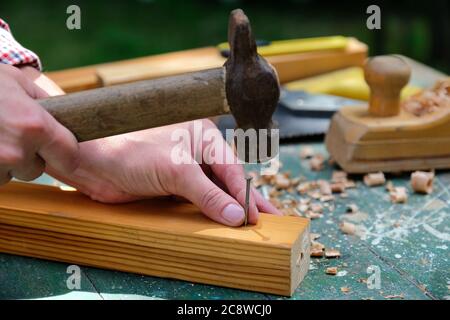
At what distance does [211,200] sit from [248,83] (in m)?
0.31

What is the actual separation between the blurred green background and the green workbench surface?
3.43m

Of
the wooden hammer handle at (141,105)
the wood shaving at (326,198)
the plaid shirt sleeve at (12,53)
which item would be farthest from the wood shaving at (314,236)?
the plaid shirt sleeve at (12,53)

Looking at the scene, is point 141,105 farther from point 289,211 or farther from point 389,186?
point 389,186

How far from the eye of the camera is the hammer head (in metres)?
1.27

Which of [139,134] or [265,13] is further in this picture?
[265,13]

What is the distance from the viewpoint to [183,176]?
4.89 ft

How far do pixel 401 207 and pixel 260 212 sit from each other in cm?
49

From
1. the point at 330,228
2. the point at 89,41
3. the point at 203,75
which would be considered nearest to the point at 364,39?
the point at 89,41

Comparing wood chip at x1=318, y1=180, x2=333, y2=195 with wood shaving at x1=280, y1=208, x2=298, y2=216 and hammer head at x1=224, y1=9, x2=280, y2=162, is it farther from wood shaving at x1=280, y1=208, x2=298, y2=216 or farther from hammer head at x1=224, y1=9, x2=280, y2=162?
hammer head at x1=224, y1=9, x2=280, y2=162

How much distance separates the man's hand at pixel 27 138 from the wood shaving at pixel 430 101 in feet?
3.93

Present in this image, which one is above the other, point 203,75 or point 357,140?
point 203,75

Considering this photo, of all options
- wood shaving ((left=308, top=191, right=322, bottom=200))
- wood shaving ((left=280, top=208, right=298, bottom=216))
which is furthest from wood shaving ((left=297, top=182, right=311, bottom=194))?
wood shaving ((left=280, top=208, right=298, bottom=216))

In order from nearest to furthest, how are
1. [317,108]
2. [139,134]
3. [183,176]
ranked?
[183,176] < [139,134] < [317,108]

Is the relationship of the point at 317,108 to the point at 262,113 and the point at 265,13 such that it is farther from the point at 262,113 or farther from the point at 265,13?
the point at 265,13
